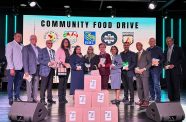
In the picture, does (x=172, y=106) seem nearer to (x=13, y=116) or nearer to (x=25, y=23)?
(x=13, y=116)

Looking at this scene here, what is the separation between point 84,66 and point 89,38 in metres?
4.92

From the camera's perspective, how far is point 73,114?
519cm

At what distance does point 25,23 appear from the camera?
1273 centimetres

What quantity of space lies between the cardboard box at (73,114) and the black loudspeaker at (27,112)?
23.1 inches

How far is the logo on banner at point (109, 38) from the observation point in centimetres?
1289

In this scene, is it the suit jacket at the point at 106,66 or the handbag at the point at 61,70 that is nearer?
the handbag at the point at 61,70

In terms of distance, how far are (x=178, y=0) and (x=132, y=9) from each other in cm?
217

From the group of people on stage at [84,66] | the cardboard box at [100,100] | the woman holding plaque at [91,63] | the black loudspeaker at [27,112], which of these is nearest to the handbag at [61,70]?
the group of people on stage at [84,66]

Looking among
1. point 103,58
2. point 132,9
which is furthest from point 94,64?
point 132,9

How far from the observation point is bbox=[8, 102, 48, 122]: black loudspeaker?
5.43 meters

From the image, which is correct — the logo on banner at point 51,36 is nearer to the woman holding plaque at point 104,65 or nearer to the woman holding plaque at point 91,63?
the woman holding plaque at point 91,63

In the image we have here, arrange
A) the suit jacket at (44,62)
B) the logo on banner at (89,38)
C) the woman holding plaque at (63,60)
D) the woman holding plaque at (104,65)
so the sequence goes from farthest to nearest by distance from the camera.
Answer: the logo on banner at (89,38)
the woman holding plaque at (104,65)
the woman holding plaque at (63,60)
the suit jacket at (44,62)

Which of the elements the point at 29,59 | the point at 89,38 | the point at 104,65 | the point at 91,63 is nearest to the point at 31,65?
the point at 29,59

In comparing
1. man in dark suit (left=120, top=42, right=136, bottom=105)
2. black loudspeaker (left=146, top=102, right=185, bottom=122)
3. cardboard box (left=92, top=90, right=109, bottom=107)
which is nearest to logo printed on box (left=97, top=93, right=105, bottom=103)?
cardboard box (left=92, top=90, right=109, bottom=107)
